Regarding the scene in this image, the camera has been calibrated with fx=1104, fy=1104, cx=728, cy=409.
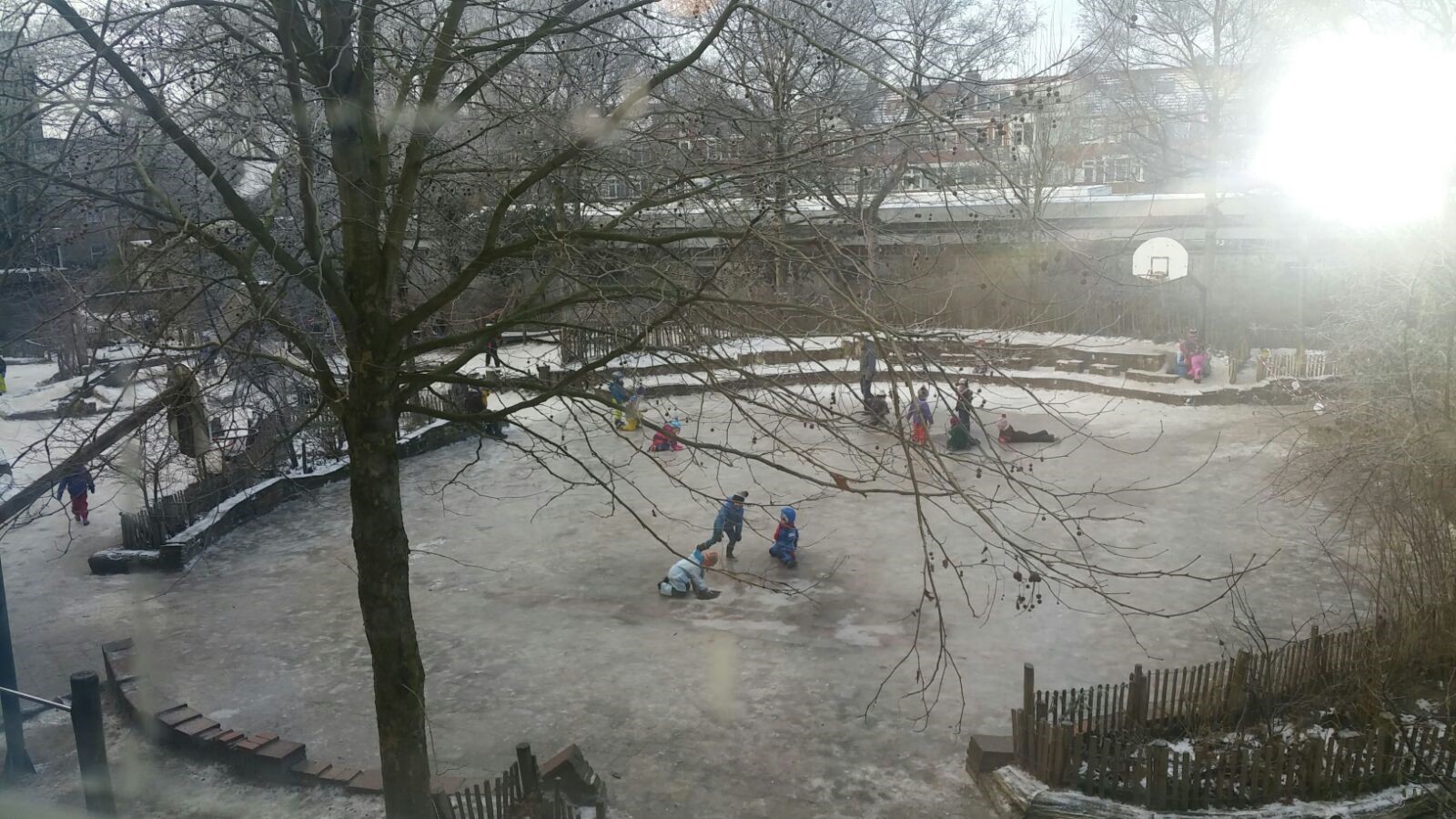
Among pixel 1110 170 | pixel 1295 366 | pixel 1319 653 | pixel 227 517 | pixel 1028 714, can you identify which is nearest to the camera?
pixel 1028 714

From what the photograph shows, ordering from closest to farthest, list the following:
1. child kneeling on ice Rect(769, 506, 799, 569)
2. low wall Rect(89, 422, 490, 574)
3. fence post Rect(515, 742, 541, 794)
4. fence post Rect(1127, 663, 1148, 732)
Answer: fence post Rect(515, 742, 541, 794) → fence post Rect(1127, 663, 1148, 732) → child kneeling on ice Rect(769, 506, 799, 569) → low wall Rect(89, 422, 490, 574)

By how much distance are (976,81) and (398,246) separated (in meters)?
2.78

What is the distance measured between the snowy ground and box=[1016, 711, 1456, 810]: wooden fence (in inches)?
29.3

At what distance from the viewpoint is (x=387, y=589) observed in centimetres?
542

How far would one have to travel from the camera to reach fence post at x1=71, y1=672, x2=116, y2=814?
21.7 ft

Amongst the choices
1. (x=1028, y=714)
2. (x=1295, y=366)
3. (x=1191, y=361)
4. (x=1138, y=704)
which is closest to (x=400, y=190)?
(x=1028, y=714)

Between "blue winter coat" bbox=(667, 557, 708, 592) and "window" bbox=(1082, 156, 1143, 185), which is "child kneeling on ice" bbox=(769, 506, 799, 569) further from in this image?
"window" bbox=(1082, 156, 1143, 185)

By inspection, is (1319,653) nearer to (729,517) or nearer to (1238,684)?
(1238,684)

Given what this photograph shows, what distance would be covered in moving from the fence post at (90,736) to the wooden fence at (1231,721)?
5.84 meters

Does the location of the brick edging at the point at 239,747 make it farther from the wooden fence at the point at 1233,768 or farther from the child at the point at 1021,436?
the child at the point at 1021,436

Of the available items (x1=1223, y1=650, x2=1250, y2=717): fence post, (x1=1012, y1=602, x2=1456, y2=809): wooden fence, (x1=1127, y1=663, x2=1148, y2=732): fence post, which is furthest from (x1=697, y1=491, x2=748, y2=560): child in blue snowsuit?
(x1=1223, y1=650, x2=1250, y2=717): fence post

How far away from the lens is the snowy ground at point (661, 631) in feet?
26.4

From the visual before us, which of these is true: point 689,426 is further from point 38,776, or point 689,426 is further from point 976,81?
point 976,81

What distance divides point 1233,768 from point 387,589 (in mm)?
5363
